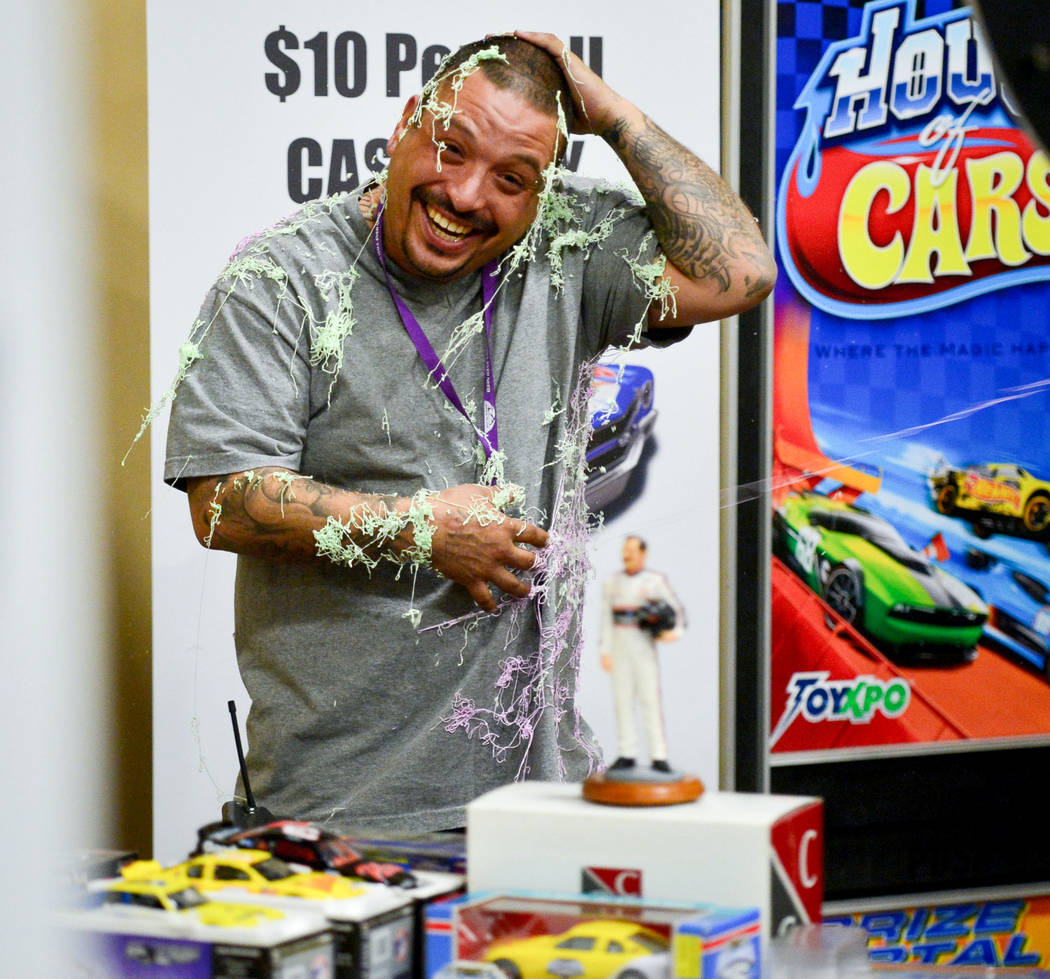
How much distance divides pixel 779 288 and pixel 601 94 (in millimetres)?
1037

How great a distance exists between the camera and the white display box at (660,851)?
849 mm

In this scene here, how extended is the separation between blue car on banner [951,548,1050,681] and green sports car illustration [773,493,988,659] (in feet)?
0.09

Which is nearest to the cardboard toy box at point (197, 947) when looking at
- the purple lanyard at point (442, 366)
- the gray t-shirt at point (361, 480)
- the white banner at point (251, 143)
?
the gray t-shirt at point (361, 480)

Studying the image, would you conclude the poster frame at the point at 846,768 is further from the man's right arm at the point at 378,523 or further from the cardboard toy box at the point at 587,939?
the cardboard toy box at the point at 587,939

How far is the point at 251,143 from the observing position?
244cm

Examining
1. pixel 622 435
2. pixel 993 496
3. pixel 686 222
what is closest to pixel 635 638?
pixel 686 222

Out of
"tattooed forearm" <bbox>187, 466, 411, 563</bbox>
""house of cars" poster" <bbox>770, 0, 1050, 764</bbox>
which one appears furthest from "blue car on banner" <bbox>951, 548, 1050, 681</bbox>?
"tattooed forearm" <bbox>187, 466, 411, 563</bbox>

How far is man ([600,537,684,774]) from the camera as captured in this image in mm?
896

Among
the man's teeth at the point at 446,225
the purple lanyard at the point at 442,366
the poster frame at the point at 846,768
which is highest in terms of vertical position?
the man's teeth at the point at 446,225

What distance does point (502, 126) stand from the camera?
5.39 feet

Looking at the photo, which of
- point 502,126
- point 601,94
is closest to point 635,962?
point 502,126

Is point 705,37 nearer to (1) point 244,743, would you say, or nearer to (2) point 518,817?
(1) point 244,743

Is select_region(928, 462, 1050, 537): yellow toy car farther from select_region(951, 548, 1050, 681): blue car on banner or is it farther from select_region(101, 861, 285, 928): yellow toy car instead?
select_region(101, 861, 285, 928): yellow toy car

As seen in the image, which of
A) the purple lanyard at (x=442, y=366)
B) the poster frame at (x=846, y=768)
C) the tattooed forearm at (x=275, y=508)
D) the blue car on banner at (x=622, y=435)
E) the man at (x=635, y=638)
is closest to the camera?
the man at (x=635, y=638)
